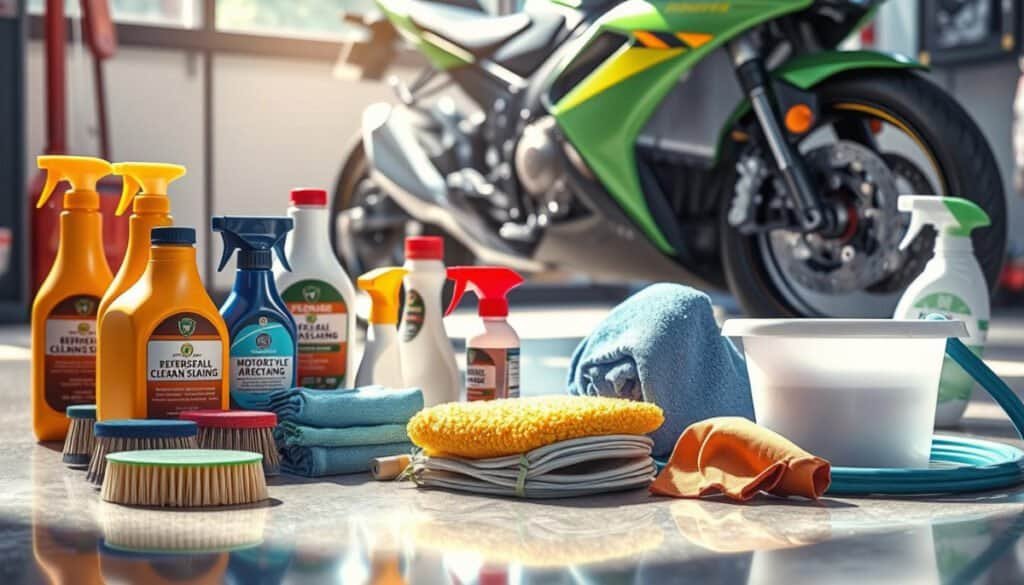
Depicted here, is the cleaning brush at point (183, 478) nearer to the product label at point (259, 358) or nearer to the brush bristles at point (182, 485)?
the brush bristles at point (182, 485)

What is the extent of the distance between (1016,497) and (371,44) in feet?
10.2

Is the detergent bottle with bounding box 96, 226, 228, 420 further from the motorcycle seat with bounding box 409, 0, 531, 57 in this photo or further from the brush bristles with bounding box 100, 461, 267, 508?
the motorcycle seat with bounding box 409, 0, 531, 57

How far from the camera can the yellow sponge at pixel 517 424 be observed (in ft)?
4.81

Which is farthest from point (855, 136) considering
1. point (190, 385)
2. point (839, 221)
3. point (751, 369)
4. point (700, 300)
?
point (190, 385)

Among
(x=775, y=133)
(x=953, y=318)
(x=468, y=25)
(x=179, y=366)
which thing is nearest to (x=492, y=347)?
(x=179, y=366)

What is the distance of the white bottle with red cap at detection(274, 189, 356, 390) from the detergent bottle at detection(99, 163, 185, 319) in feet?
0.54

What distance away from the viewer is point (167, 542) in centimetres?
123

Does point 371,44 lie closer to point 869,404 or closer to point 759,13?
point 759,13

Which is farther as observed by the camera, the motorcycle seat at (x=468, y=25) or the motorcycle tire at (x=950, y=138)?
the motorcycle seat at (x=468, y=25)

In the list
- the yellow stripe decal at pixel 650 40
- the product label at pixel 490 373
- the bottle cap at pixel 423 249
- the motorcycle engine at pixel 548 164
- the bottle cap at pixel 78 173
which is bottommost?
the product label at pixel 490 373

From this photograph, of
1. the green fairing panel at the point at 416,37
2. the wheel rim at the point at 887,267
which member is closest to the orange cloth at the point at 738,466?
the wheel rim at the point at 887,267

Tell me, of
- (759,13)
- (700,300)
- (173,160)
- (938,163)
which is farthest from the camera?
(173,160)

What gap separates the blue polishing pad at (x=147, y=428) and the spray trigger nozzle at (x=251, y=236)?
0.26m

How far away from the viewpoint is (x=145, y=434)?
147cm
